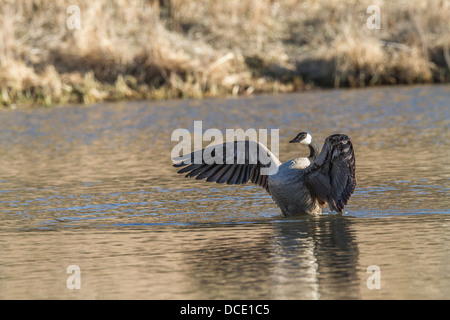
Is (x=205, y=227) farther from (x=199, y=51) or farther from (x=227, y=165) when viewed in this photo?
(x=199, y=51)

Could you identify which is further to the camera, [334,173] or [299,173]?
[299,173]

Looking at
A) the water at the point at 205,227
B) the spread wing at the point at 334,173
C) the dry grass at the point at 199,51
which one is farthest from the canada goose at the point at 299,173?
the dry grass at the point at 199,51

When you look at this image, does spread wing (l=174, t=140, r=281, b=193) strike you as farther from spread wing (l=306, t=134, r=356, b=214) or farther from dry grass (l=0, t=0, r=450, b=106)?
dry grass (l=0, t=0, r=450, b=106)

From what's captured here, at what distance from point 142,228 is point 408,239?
2.81 m

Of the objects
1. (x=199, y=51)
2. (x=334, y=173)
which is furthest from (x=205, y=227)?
(x=199, y=51)

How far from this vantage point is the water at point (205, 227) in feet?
22.8

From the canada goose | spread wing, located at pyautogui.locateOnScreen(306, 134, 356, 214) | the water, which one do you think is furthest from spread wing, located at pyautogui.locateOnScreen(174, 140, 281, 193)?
spread wing, located at pyautogui.locateOnScreen(306, 134, 356, 214)

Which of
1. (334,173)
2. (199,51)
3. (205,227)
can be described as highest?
(334,173)

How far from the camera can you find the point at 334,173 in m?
9.44

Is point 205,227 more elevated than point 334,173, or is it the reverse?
point 334,173

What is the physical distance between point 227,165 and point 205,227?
3.92ft

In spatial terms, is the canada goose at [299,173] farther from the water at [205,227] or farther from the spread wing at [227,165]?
the water at [205,227]

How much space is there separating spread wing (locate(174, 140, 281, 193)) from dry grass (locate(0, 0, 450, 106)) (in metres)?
15.6
